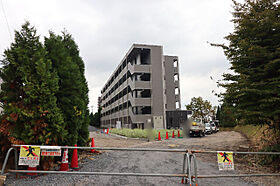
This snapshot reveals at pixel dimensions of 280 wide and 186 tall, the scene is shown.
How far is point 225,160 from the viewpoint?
4.96 m

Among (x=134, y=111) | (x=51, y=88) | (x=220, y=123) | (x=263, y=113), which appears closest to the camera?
(x=51, y=88)

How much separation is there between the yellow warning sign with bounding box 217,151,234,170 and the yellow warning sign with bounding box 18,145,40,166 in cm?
435

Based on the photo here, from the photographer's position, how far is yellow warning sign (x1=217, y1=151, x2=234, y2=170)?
4.90m

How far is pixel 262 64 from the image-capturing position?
313 inches

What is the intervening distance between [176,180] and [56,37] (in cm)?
654

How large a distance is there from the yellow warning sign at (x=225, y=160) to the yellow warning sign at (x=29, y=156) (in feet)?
14.3

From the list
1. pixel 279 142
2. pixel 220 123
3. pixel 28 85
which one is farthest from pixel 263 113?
pixel 220 123

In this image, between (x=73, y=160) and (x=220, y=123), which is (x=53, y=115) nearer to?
(x=73, y=160)

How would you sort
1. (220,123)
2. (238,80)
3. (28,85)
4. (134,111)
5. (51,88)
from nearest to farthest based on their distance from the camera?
(28,85) < (51,88) < (238,80) < (134,111) < (220,123)

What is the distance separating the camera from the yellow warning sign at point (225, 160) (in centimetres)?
490

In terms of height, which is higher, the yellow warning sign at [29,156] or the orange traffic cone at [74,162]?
the yellow warning sign at [29,156]

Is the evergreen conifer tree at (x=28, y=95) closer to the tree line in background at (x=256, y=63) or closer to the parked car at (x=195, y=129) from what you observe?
the tree line in background at (x=256, y=63)

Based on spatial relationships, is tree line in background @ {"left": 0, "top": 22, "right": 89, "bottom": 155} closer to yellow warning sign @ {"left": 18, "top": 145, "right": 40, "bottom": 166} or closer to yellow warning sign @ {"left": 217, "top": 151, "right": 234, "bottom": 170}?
yellow warning sign @ {"left": 18, "top": 145, "right": 40, "bottom": 166}

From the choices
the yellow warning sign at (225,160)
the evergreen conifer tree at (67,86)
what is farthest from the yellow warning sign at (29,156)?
the yellow warning sign at (225,160)
